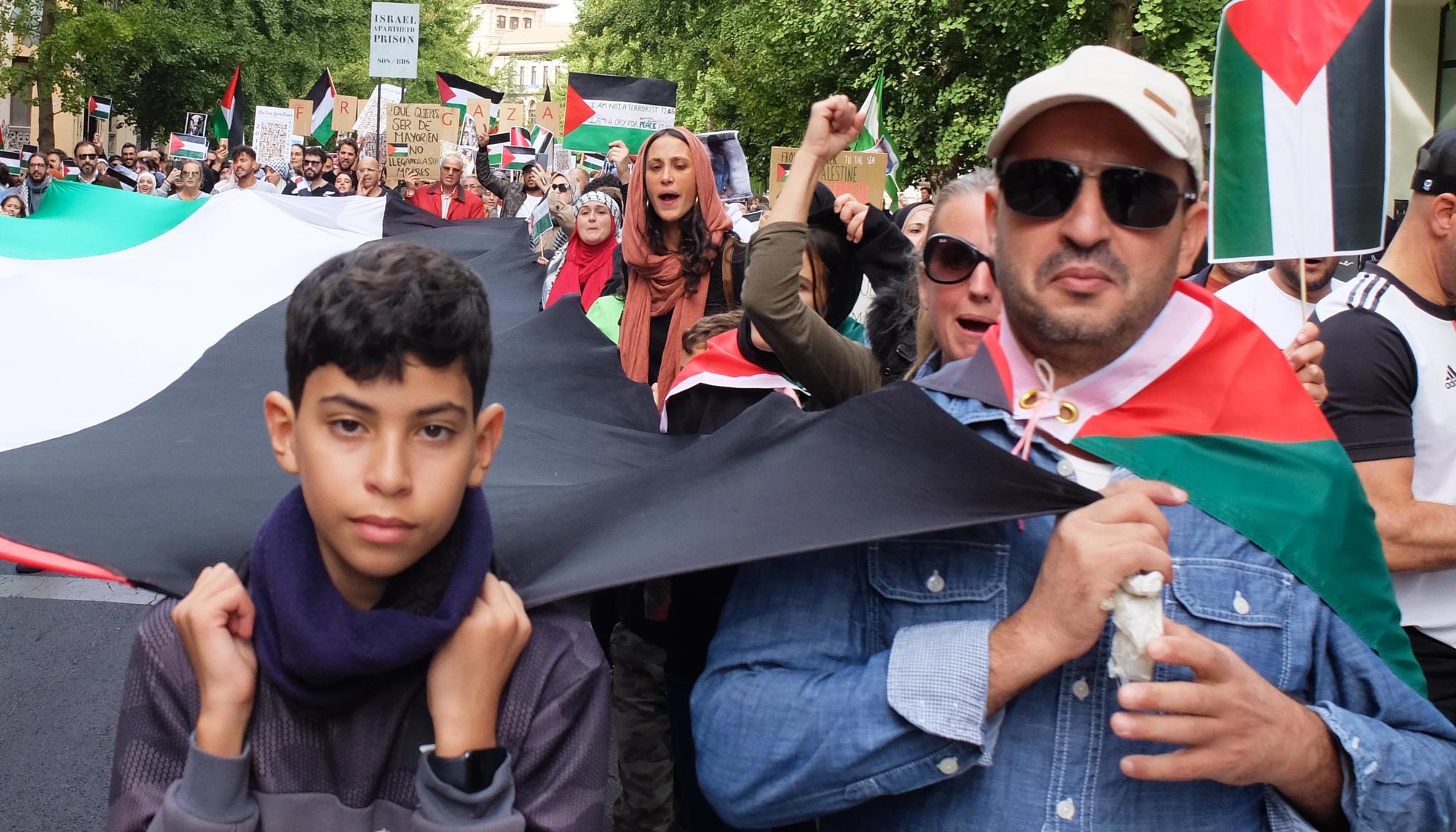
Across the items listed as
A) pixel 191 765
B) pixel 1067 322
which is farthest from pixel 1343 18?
pixel 191 765

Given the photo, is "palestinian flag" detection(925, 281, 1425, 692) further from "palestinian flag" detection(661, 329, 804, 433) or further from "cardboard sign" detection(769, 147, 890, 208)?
"cardboard sign" detection(769, 147, 890, 208)

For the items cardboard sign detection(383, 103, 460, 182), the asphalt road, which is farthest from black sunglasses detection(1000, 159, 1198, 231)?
cardboard sign detection(383, 103, 460, 182)

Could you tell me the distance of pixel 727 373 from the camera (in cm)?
374

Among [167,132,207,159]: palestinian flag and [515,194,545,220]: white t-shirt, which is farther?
[167,132,207,159]: palestinian flag

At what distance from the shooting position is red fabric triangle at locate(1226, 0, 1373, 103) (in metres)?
3.09

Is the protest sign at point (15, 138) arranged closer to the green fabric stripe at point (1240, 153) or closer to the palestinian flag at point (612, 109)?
the palestinian flag at point (612, 109)

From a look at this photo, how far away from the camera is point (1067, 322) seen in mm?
1901

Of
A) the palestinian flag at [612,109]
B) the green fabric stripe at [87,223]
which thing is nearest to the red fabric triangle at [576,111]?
the palestinian flag at [612,109]

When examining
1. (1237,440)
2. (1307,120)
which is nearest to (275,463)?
(1237,440)

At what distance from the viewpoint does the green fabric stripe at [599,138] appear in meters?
13.0

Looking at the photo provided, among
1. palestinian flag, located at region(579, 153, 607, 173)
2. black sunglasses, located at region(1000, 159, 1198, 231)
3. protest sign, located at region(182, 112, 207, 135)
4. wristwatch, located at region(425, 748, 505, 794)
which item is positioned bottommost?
protest sign, located at region(182, 112, 207, 135)

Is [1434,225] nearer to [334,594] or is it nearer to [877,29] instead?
[334,594]

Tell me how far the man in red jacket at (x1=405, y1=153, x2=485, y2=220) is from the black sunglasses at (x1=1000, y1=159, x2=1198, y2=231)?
11854 millimetres

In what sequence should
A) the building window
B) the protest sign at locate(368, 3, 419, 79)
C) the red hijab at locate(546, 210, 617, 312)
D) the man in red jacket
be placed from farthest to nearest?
1. the building window
2. the protest sign at locate(368, 3, 419, 79)
3. the man in red jacket
4. the red hijab at locate(546, 210, 617, 312)
